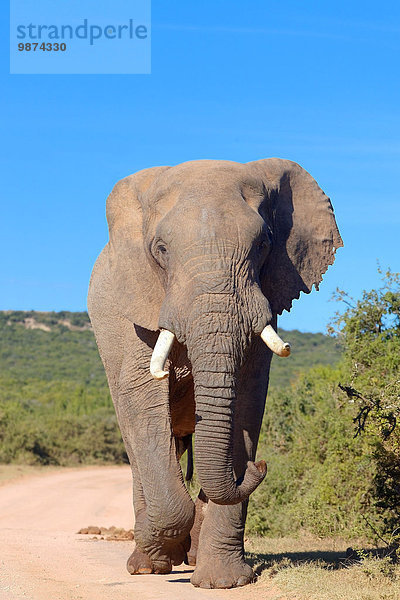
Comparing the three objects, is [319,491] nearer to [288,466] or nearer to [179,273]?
[288,466]

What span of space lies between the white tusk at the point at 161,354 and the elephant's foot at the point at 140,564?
2.30 meters

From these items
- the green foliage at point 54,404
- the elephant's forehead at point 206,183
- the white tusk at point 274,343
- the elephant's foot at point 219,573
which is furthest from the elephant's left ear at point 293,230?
the green foliage at point 54,404

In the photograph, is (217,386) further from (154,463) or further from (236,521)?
(236,521)

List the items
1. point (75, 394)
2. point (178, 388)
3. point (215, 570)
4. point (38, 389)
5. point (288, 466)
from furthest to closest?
point (38, 389) → point (75, 394) → point (288, 466) → point (178, 388) → point (215, 570)

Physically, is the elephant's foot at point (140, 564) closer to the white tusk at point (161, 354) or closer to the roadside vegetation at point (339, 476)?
the roadside vegetation at point (339, 476)

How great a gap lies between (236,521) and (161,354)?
5.84 ft

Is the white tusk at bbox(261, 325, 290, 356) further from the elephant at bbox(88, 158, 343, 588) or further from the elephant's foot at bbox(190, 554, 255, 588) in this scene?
the elephant's foot at bbox(190, 554, 255, 588)

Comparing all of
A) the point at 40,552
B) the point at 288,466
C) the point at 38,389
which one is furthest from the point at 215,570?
the point at 38,389

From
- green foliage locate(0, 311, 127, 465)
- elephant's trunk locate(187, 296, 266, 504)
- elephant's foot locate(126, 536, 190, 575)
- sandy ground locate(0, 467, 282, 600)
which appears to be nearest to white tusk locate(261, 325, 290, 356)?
elephant's trunk locate(187, 296, 266, 504)

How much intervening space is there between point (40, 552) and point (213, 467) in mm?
3892

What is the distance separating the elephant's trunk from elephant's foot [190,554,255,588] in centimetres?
95

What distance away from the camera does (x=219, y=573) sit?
7816mm

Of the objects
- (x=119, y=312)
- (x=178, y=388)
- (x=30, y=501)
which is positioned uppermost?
(x=119, y=312)

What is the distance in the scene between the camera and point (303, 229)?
8.75m
